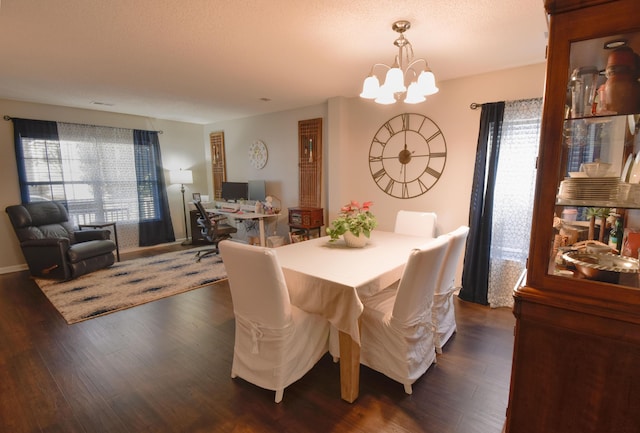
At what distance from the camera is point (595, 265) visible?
3.51 ft

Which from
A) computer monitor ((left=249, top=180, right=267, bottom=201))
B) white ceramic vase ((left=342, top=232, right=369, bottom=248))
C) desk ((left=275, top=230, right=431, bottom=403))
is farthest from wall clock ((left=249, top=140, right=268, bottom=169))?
desk ((left=275, top=230, right=431, bottom=403))

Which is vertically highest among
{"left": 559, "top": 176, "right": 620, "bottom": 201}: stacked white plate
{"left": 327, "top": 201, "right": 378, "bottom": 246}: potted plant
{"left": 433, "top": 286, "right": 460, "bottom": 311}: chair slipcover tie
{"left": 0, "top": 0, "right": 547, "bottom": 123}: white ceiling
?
{"left": 0, "top": 0, "right": 547, "bottom": 123}: white ceiling

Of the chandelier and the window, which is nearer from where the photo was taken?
the chandelier

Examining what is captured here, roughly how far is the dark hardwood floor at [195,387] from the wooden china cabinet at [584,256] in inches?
30.1

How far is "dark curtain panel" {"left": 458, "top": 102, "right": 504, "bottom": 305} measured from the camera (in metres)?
2.99

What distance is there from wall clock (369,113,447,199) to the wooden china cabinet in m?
2.40

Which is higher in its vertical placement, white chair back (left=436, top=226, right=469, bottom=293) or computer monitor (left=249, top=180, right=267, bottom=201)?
computer monitor (left=249, top=180, right=267, bottom=201)

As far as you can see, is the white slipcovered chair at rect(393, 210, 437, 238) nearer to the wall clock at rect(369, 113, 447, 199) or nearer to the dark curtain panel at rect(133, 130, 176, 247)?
the wall clock at rect(369, 113, 447, 199)

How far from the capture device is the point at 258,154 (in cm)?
550

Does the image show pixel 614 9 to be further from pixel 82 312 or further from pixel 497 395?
pixel 82 312

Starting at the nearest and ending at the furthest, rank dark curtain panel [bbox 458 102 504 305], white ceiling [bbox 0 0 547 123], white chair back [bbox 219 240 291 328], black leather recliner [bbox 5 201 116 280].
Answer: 1. white chair back [bbox 219 240 291 328]
2. white ceiling [bbox 0 0 547 123]
3. dark curtain panel [bbox 458 102 504 305]
4. black leather recliner [bbox 5 201 116 280]

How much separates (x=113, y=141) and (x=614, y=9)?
20.2 feet

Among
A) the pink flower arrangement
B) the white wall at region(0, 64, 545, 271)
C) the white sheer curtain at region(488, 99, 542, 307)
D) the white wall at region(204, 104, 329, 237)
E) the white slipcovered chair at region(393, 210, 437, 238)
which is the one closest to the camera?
the pink flower arrangement

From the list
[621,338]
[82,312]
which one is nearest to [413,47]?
[621,338]
